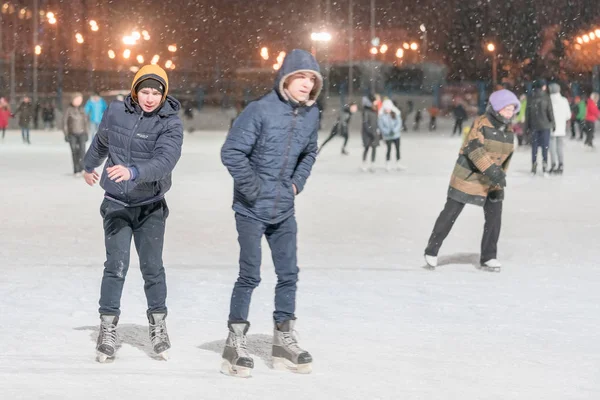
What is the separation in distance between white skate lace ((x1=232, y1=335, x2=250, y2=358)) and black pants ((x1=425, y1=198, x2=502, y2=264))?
10.7 feet

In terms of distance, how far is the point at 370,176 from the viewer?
16641 mm

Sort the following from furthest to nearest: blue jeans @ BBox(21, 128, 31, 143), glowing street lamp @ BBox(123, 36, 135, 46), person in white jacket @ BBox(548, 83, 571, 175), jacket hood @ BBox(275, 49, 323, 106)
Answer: glowing street lamp @ BBox(123, 36, 135, 46), blue jeans @ BBox(21, 128, 31, 143), person in white jacket @ BBox(548, 83, 571, 175), jacket hood @ BBox(275, 49, 323, 106)

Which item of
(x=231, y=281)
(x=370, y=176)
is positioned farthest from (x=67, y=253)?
(x=370, y=176)

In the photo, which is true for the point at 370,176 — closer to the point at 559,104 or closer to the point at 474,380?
the point at 559,104

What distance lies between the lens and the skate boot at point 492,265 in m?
7.63

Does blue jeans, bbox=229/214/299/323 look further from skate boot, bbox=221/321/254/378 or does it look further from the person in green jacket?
the person in green jacket

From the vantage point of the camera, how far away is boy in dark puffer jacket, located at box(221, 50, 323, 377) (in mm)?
4473

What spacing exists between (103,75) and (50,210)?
42.1 m

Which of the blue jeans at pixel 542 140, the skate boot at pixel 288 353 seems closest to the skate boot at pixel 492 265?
the skate boot at pixel 288 353

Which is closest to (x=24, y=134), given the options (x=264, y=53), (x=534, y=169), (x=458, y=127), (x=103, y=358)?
(x=458, y=127)

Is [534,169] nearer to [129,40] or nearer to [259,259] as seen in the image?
[259,259]

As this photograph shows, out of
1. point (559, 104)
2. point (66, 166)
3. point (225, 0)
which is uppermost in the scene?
point (225, 0)

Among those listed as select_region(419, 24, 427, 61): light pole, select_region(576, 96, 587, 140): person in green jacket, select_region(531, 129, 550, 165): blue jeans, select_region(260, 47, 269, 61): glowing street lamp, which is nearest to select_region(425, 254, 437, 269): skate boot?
select_region(531, 129, 550, 165): blue jeans

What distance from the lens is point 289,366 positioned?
4648mm
